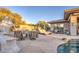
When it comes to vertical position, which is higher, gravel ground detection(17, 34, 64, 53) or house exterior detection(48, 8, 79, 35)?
house exterior detection(48, 8, 79, 35)

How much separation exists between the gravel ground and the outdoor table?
0.06 metres

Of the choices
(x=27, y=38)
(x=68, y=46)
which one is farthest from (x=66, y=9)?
(x=27, y=38)

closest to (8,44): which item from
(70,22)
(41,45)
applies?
(41,45)

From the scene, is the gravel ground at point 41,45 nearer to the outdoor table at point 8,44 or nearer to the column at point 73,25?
the outdoor table at point 8,44

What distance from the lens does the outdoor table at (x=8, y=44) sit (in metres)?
2.10

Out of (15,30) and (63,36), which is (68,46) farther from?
(15,30)

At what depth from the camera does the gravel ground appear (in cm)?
211

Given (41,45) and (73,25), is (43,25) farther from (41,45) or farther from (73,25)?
(73,25)

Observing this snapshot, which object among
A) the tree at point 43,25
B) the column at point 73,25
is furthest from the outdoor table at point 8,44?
the column at point 73,25

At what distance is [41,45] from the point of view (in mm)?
2121

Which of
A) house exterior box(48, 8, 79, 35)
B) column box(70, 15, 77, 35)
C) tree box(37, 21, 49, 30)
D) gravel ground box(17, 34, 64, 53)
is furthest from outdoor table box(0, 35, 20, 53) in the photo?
column box(70, 15, 77, 35)

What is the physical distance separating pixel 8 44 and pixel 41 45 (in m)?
0.41

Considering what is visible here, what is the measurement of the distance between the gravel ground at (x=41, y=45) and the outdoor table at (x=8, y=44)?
6 cm

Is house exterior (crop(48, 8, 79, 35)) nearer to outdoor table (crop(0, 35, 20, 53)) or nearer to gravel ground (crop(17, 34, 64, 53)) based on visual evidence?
gravel ground (crop(17, 34, 64, 53))
